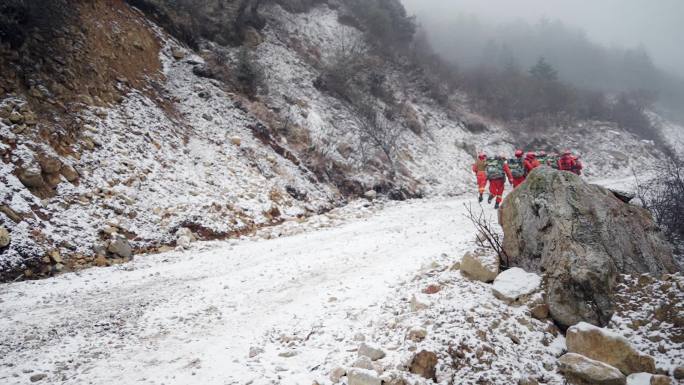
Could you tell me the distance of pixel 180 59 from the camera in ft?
50.2

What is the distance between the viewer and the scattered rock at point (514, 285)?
4.81 meters

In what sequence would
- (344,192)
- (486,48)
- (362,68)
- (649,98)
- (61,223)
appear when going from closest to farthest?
1. (61,223)
2. (344,192)
3. (362,68)
4. (649,98)
5. (486,48)

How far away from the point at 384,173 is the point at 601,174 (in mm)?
18345

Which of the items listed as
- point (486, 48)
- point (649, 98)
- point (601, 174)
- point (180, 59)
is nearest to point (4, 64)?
point (180, 59)

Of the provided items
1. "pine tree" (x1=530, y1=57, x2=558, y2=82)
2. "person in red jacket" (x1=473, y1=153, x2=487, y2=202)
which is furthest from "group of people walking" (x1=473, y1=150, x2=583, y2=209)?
"pine tree" (x1=530, y1=57, x2=558, y2=82)

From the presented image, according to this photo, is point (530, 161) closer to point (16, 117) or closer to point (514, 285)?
point (514, 285)

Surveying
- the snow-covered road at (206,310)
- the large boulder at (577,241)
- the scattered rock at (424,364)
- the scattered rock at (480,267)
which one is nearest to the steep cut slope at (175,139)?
the snow-covered road at (206,310)

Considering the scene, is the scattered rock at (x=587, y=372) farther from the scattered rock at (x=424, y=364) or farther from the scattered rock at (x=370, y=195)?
the scattered rock at (x=370, y=195)

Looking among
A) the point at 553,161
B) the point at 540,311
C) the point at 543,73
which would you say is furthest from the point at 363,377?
the point at 543,73

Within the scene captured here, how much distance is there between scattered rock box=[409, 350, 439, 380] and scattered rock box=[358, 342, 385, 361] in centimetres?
41

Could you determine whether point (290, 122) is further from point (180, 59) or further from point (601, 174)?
point (601, 174)

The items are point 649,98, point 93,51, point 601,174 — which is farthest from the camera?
point 649,98

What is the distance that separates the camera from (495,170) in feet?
40.4

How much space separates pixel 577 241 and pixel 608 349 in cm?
143
